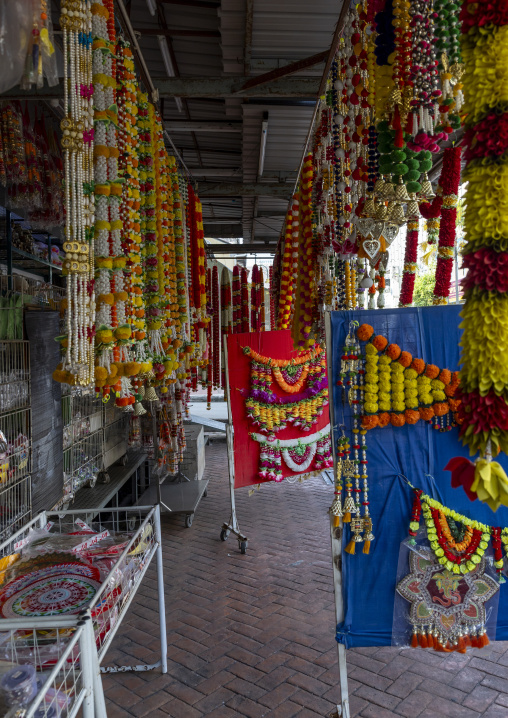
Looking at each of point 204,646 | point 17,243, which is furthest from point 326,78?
point 204,646

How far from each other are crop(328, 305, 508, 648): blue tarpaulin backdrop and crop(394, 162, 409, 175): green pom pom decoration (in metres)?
0.78

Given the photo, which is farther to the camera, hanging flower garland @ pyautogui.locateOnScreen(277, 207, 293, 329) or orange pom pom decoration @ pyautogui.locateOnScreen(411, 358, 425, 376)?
hanging flower garland @ pyautogui.locateOnScreen(277, 207, 293, 329)

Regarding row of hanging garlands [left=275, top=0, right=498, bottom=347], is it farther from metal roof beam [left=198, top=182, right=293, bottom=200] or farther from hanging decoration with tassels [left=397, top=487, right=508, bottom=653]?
metal roof beam [left=198, top=182, right=293, bottom=200]

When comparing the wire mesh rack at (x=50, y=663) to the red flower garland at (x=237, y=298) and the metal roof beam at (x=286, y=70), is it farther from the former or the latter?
the red flower garland at (x=237, y=298)

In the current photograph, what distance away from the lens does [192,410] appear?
12703mm

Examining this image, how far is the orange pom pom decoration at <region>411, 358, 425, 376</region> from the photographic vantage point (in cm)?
238

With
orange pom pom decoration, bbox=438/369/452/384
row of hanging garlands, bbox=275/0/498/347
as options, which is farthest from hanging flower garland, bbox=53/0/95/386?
orange pom pom decoration, bbox=438/369/452/384

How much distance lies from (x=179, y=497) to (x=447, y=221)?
4.14 meters

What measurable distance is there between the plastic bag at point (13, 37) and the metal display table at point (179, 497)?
4.00 meters

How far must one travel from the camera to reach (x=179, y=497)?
5.50m

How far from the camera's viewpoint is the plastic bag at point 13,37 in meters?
1.53

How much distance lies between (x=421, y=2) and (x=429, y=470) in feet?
5.90

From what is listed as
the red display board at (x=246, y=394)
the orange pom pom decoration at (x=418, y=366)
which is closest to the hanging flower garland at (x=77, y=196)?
the orange pom pom decoration at (x=418, y=366)

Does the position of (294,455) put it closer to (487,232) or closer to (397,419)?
(397,419)
